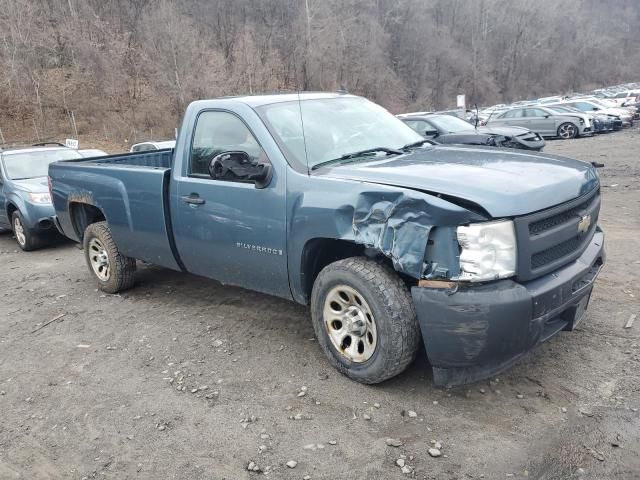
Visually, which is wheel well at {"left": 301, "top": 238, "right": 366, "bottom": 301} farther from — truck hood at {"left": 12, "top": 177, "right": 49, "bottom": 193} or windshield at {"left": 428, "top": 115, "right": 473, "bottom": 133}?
windshield at {"left": 428, "top": 115, "right": 473, "bottom": 133}

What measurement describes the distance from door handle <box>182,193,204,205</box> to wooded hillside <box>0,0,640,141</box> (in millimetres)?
28746

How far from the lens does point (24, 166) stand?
9.22 meters

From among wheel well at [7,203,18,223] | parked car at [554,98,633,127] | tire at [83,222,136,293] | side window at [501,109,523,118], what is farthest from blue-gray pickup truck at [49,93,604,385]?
parked car at [554,98,633,127]

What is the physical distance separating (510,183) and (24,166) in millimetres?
8687

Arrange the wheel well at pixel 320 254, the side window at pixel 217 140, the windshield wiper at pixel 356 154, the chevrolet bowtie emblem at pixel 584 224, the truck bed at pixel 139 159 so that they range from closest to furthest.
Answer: the chevrolet bowtie emblem at pixel 584 224
the wheel well at pixel 320 254
the windshield wiper at pixel 356 154
the side window at pixel 217 140
the truck bed at pixel 139 159

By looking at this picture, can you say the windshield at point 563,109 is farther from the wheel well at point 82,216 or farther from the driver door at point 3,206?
the wheel well at point 82,216

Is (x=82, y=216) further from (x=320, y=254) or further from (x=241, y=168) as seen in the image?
(x=320, y=254)

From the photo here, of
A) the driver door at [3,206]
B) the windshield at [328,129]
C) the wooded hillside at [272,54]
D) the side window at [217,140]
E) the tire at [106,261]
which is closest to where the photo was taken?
the windshield at [328,129]

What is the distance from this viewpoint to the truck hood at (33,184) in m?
8.55

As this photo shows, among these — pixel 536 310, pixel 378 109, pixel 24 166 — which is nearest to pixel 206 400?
pixel 536 310

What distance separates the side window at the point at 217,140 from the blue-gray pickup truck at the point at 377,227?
0.05 feet

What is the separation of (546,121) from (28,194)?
19.1 meters

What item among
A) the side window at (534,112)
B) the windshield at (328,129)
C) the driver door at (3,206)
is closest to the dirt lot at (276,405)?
the windshield at (328,129)

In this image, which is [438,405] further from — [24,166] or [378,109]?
[24,166]
